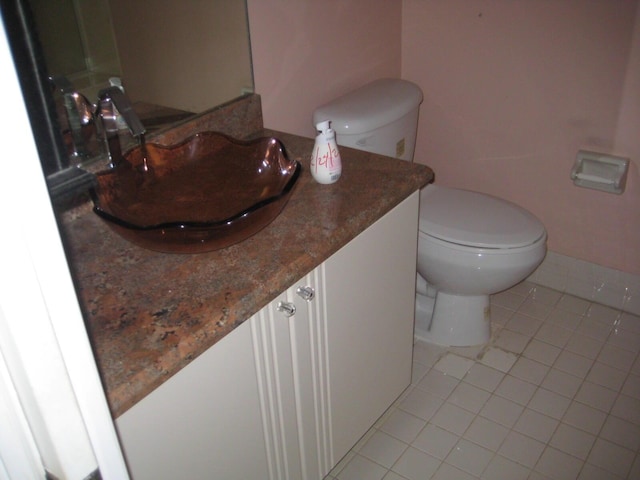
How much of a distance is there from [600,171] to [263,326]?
144 cm

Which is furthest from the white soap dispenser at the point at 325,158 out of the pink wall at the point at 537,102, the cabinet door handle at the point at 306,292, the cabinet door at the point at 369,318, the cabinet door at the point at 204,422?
the pink wall at the point at 537,102

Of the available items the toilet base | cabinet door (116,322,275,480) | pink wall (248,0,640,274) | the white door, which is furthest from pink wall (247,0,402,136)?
the white door

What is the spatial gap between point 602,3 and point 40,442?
6.42 ft

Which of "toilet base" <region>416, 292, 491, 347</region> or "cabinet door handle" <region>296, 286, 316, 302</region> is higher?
"cabinet door handle" <region>296, 286, 316, 302</region>

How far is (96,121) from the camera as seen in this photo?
4.27ft

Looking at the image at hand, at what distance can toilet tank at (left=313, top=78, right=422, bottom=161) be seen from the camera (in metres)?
1.89

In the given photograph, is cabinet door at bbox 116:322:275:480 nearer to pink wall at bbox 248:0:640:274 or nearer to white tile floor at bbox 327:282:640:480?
white tile floor at bbox 327:282:640:480

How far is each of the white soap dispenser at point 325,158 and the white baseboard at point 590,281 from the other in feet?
4.24

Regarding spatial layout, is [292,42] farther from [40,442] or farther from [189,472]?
[40,442]

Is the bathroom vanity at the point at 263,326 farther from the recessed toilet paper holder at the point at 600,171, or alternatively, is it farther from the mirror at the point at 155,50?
the recessed toilet paper holder at the point at 600,171

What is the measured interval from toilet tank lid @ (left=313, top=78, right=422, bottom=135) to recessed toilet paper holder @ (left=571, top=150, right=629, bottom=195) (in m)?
0.59

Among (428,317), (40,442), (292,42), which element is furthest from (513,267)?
(40,442)

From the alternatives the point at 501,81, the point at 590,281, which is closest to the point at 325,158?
the point at 501,81

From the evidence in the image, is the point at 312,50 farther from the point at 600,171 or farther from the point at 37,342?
the point at 37,342
